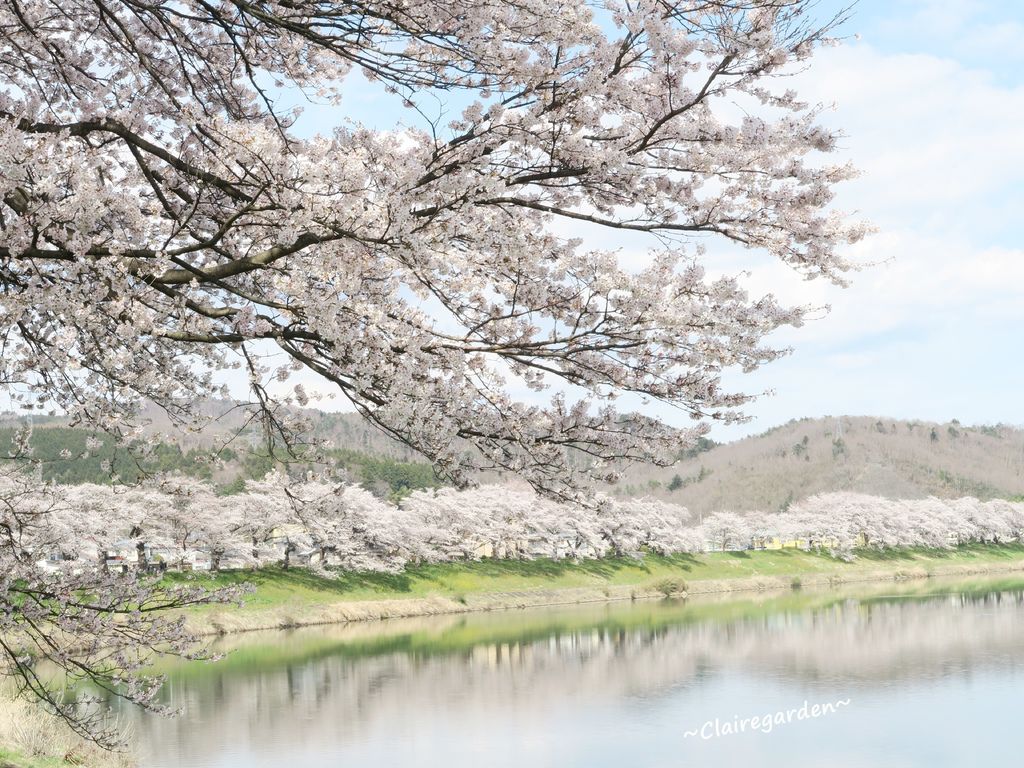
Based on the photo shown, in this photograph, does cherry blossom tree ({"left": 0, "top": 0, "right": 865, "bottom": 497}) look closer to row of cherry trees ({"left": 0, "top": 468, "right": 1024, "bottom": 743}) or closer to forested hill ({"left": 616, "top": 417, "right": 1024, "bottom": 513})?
row of cherry trees ({"left": 0, "top": 468, "right": 1024, "bottom": 743})

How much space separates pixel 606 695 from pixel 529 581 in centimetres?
2605

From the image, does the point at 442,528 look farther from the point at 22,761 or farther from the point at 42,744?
the point at 22,761

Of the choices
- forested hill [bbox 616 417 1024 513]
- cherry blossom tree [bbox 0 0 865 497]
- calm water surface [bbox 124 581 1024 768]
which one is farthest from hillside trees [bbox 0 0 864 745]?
forested hill [bbox 616 417 1024 513]

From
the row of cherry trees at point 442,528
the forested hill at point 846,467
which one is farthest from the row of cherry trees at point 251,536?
the forested hill at point 846,467

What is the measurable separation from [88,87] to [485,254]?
3513 millimetres

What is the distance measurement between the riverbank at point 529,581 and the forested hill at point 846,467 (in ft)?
196

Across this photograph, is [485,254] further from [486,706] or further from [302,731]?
[486,706]

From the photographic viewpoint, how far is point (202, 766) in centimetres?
1681

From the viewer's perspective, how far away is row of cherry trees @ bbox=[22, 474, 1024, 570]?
3919 cm

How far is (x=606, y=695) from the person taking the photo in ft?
75.6

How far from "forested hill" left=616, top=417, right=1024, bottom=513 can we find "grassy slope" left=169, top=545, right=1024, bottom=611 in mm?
57686

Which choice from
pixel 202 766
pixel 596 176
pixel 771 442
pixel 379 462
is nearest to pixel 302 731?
pixel 202 766

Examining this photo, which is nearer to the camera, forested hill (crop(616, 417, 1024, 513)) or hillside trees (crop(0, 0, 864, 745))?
hillside trees (crop(0, 0, 864, 745))

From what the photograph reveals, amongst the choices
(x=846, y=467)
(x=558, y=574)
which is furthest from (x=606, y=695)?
(x=846, y=467)
